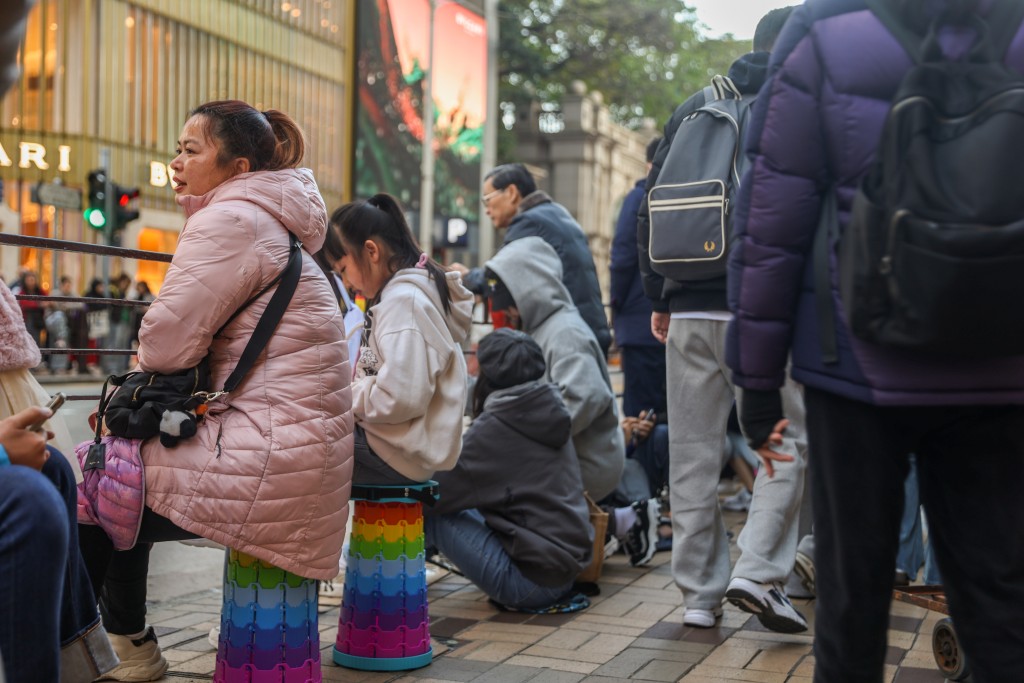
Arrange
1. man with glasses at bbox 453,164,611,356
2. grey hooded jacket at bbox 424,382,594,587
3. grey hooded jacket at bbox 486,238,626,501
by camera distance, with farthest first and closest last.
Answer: man with glasses at bbox 453,164,611,356, grey hooded jacket at bbox 486,238,626,501, grey hooded jacket at bbox 424,382,594,587

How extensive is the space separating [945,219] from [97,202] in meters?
17.7

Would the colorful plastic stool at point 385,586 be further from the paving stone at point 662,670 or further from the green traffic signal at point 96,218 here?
the green traffic signal at point 96,218

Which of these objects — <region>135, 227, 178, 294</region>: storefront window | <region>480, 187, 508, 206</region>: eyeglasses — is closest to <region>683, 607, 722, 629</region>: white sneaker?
<region>480, 187, 508, 206</region>: eyeglasses

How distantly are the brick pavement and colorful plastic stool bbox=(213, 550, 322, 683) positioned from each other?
1.42 feet

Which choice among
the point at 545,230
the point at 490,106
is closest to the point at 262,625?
the point at 545,230

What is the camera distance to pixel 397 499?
4.52m

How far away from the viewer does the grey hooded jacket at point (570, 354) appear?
21.1 feet

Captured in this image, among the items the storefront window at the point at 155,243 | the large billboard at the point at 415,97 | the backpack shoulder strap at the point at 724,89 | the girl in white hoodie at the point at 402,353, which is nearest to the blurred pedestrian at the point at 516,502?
the girl in white hoodie at the point at 402,353

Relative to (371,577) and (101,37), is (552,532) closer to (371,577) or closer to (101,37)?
(371,577)

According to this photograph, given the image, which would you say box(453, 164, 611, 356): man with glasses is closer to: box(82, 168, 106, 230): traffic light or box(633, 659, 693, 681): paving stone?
Answer: box(633, 659, 693, 681): paving stone

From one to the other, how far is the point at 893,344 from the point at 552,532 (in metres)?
3.03

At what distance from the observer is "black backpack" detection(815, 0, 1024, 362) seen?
8.10 ft

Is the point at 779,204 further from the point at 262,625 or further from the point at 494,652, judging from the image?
the point at 494,652

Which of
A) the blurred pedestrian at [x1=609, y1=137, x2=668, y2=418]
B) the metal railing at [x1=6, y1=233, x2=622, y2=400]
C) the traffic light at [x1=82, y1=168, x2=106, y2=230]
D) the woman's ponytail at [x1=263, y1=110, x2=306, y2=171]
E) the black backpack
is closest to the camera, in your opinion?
the black backpack
